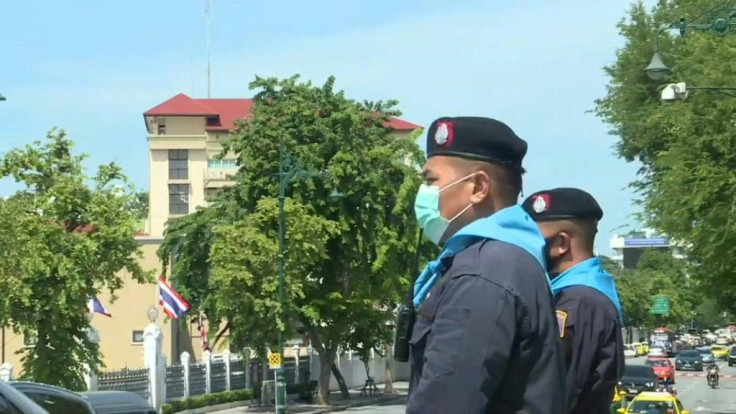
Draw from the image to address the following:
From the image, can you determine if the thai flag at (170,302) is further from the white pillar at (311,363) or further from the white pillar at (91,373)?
the white pillar at (311,363)

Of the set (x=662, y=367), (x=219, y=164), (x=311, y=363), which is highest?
(x=219, y=164)

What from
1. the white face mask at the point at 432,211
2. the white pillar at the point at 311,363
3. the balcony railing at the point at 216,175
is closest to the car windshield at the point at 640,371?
the white pillar at the point at 311,363

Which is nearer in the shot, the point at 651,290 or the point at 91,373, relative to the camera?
the point at 91,373

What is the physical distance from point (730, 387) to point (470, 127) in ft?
205

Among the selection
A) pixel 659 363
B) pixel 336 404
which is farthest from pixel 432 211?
pixel 659 363

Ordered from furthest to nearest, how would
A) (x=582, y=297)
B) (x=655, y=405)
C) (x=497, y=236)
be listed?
(x=655, y=405) < (x=582, y=297) < (x=497, y=236)

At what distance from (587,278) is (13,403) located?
306 centimetres

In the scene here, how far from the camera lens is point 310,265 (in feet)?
152

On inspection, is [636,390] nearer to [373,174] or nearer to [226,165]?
[373,174]

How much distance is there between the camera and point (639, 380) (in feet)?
140

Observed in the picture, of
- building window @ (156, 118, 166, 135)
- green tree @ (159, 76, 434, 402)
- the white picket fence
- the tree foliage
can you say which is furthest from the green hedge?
the tree foliage

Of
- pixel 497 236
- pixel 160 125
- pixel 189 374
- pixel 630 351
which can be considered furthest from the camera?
pixel 630 351

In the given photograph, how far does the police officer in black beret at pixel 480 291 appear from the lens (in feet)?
10.4

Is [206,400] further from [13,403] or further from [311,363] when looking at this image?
[13,403]
